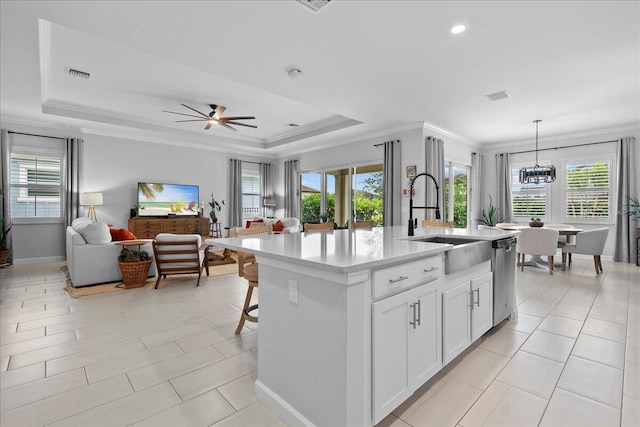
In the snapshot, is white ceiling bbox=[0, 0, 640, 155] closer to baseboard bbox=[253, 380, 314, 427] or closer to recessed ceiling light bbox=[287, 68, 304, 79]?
recessed ceiling light bbox=[287, 68, 304, 79]

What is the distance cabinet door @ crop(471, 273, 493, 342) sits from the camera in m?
2.25

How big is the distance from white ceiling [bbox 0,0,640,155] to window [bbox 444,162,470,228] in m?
1.19

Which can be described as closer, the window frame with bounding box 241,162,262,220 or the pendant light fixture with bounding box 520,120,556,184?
the pendant light fixture with bounding box 520,120,556,184

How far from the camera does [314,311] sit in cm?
144

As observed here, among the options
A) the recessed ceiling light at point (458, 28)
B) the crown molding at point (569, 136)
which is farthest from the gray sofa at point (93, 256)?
the crown molding at point (569, 136)

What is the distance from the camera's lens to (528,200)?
23.7 ft

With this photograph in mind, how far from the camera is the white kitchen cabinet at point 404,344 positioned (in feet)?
4.68

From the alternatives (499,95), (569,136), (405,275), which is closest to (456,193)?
(569,136)

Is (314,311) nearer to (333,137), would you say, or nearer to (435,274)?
(435,274)

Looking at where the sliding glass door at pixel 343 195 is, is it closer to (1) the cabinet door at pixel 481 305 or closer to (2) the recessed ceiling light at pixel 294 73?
(2) the recessed ceiling light at pixel 294 73

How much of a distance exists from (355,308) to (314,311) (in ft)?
0.72

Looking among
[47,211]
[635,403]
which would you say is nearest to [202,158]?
[47,211]

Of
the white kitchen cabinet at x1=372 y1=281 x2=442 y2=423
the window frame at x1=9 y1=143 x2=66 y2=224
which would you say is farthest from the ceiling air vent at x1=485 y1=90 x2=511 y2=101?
the window frame at x1=9 y1=143 x2=66 y2=224

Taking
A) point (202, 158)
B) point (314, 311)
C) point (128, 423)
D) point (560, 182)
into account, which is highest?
point (202, 158)
